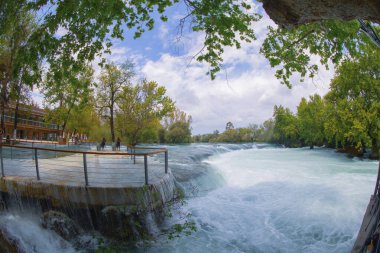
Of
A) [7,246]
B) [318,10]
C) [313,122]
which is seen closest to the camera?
[318,10]

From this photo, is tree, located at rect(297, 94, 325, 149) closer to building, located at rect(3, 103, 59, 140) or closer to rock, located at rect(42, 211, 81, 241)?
rock, located at rect(42, 211, 81, 241)

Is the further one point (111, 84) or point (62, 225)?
point (111, 84)

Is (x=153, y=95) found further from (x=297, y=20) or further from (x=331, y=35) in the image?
(x=297, y=20)

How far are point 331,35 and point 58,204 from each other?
799cm

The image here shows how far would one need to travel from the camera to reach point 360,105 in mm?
27703

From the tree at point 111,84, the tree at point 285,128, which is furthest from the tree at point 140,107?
the tree at point 285,128

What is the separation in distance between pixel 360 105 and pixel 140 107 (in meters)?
23.4

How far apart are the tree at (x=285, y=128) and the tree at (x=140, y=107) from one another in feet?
146

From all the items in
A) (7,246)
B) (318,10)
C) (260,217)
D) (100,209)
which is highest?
(318,10)

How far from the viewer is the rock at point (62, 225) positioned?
21.5ft

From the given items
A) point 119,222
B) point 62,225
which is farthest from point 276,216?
point 62,225

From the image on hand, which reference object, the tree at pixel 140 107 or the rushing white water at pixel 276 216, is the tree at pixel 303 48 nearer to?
the rushing white water at pixel 276 216

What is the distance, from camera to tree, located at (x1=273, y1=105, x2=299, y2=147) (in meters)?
65.9

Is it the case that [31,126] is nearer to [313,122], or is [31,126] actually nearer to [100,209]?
[100,209]
